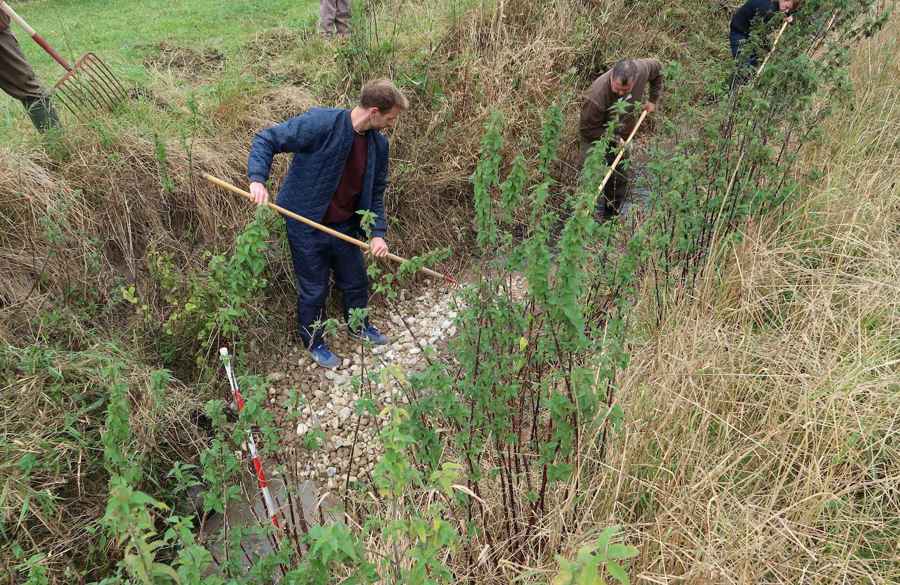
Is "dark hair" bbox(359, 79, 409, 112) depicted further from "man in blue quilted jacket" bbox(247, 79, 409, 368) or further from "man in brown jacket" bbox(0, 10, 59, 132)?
"man in brown jacket" bbox(0, 10, 59, 132)

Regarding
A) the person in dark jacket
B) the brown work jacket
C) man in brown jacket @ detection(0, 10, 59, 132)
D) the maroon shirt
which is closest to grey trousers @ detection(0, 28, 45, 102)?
man in brown jacket @ detection(0, 10, 59, 132)

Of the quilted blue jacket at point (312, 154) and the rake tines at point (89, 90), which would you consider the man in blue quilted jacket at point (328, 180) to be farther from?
the rake tines at point (89, 90)

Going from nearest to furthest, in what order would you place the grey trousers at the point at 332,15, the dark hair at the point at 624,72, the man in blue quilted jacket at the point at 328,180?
the man in blue quilted jacket at the point at 328,180, the dark hair at the point at 624,72, the grey trousers at the point at 332,15

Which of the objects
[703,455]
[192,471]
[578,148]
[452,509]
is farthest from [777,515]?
[578,148]

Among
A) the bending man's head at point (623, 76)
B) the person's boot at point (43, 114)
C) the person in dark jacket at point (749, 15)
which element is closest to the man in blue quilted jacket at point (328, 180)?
the bending man's head at point (623, 76)

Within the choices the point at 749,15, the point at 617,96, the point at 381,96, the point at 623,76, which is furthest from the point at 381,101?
the point at 749,15

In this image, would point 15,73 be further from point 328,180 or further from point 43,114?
point 328,180

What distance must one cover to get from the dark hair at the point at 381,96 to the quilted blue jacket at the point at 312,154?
0.72ft

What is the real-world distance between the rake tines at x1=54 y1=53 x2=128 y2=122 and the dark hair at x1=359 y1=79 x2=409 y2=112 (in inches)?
95.4

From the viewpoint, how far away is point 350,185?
369cm

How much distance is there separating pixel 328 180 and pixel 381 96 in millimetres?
615

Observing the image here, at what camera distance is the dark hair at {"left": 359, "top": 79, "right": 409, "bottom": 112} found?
3297mm

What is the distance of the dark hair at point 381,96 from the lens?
3.30 metres

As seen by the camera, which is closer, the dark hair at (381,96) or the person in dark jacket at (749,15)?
the dark hair at (381,96)
